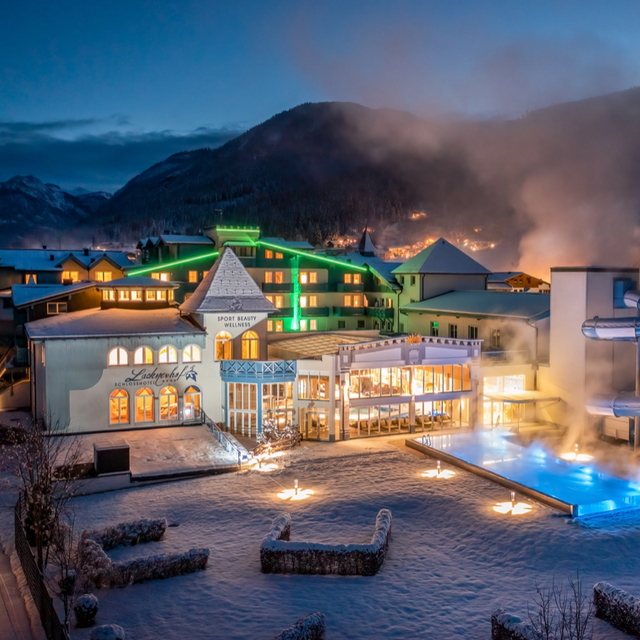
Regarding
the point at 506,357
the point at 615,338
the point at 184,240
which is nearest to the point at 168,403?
the point at 506,357

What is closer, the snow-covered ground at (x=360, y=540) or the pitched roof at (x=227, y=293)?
the snow-covered ground at (x=360, y=540)

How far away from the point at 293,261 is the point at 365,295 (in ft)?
28.4

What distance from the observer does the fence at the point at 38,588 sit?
12088 mm

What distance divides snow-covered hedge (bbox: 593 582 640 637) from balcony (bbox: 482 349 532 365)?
23.0m

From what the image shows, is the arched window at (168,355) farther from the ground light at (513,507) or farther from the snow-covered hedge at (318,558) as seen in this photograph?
the ground light at (513,507)

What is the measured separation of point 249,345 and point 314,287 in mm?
18998

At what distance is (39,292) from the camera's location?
135 feet

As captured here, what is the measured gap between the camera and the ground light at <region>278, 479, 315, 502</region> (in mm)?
23611

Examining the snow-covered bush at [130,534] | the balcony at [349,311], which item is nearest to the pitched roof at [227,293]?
the snow-covered bush at [130,534]

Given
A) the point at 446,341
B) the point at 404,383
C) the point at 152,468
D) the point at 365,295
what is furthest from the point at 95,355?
the point at 365,295

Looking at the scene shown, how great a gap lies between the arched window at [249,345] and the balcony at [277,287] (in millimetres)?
16163

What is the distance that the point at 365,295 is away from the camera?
58.0m

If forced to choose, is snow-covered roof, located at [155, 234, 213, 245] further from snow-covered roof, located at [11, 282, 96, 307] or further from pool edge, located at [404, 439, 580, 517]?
pool edge, located at [404, 439, 580, 517]

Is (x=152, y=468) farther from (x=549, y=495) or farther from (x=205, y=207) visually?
(x=205, y=207)
